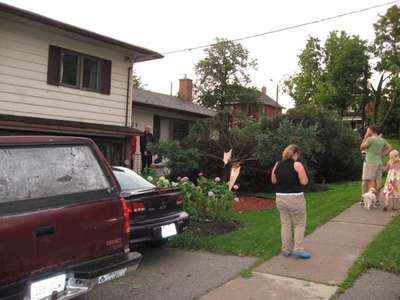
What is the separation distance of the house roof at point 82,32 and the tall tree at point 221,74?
24458 mm

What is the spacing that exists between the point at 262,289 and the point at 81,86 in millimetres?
8625

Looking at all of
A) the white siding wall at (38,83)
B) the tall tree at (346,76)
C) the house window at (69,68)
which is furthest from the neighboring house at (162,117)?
the tall tree at (346,76)

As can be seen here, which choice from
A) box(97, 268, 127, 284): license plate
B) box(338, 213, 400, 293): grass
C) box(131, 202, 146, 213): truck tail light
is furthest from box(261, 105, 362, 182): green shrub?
box(97, 268, 127, 284): license plate

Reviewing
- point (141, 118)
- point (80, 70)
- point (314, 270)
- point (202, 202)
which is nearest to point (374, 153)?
point (202, 202)

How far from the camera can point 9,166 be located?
13.1ft

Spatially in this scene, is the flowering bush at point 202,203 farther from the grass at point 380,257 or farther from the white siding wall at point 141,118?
the white siding wall at point 141,118

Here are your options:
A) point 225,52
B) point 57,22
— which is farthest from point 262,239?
point 225,52

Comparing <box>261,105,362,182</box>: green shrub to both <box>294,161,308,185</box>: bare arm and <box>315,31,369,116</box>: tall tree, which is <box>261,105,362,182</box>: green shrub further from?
<box>315,31,369,116</box>: tall tree

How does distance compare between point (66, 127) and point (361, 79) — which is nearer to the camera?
point (66, 127)

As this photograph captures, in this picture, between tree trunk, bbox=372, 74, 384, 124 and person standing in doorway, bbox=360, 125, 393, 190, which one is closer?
person standing in doorway, bbox=360, 125, 393, 190

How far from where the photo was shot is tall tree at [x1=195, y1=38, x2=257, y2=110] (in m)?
38.3

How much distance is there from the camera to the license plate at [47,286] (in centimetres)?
389

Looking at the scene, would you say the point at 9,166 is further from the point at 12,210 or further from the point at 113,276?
the point at 113,276

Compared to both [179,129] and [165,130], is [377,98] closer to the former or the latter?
[179,129]
